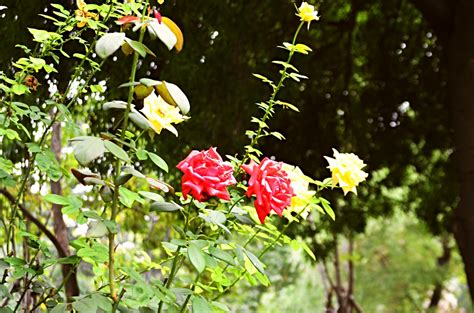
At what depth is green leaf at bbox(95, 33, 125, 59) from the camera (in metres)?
0.97

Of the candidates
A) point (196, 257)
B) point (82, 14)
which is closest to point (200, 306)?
point (196, 257)

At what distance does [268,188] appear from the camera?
1.08 m

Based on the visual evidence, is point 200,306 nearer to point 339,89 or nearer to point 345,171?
point 345,171

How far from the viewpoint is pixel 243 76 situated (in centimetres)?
251

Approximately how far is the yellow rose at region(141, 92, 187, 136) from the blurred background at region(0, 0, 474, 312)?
863mm

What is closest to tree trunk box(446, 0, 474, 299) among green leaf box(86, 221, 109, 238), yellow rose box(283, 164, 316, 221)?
yellow rose box(283, 164, 316, 221)

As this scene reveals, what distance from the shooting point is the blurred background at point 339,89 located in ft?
7.49

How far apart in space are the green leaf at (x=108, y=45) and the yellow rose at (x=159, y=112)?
0.15m

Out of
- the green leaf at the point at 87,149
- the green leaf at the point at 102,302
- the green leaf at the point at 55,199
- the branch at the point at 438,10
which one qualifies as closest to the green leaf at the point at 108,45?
the green leaf at the point at 87,149

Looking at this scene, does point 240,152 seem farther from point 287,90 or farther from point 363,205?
point 363,205

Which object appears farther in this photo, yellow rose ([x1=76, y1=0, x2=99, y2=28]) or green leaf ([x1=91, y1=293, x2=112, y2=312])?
yellow rose ([x1=76, y1=0, x2=99, y2=28])

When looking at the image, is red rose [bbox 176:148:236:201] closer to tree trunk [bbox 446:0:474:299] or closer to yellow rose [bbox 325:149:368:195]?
yellow rose [bbox 325:149:368:195]

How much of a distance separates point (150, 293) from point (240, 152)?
162cm

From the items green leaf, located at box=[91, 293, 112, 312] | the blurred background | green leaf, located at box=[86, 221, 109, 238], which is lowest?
green leaf, located at box=[91, 293, 112, 312]
